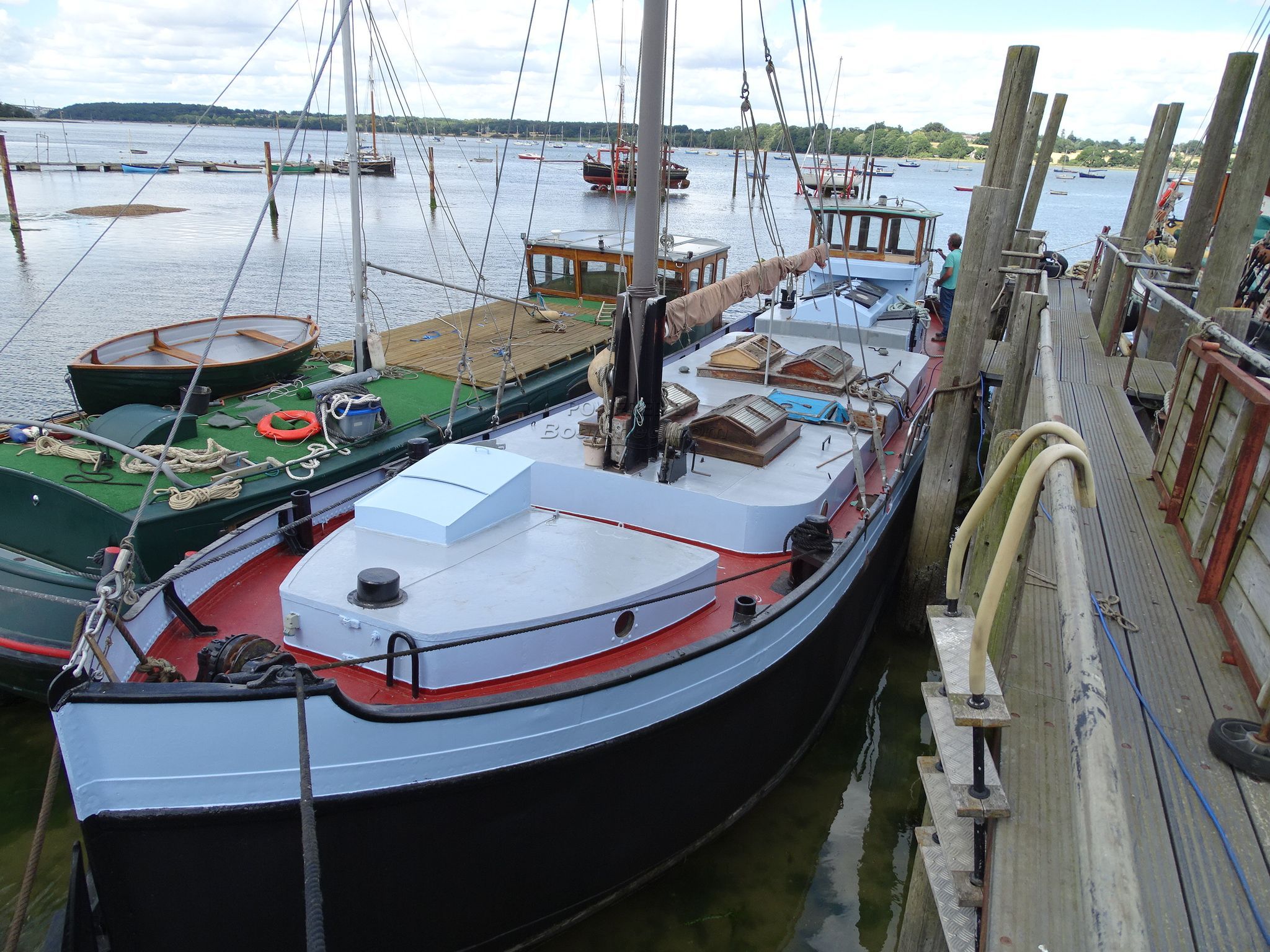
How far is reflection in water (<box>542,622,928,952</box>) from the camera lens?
6.43 m

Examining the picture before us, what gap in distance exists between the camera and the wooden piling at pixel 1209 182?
9438mm

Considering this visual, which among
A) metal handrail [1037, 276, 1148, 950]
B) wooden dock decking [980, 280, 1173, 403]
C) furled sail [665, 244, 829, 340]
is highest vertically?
furled sail [665, 244, 829, 340]

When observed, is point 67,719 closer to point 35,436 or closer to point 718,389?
point 35,436

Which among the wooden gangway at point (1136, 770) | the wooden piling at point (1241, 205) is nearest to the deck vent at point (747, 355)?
the wooden piling at point (1241, 205)

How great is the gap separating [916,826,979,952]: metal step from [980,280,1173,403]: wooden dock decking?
622cm

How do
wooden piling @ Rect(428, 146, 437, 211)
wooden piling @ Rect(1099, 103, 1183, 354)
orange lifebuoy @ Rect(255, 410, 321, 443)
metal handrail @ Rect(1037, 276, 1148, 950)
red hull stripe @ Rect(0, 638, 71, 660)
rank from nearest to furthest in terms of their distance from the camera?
Result: metal handrail @ Rect(1037, 276, 1148, 950), red hull stripe @ Rect(0, 638, 71, 660), orange lifebuoy @ Rect(255, 410, 321, 443), wooden piling @ Rect(1099, 103, 1183, 354), wooden piling @ Rect(428, 146, 437, 211)

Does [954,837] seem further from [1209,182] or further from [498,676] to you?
[1209,182]

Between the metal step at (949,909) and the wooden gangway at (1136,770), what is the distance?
0.02m

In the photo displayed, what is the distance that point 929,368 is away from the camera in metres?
13.9

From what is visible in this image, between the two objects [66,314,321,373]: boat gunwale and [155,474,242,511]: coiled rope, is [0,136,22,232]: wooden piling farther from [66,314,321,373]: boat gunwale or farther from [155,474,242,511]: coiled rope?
[155,474,242,511]: coiled rope

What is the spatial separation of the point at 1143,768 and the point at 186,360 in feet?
41.8

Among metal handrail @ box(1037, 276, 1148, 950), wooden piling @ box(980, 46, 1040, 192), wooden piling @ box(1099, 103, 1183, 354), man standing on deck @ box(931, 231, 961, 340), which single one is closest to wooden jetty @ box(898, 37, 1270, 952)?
metal handrail @ box(1037, 276, 1148, 950)

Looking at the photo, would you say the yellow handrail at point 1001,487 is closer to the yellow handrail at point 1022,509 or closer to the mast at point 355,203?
the yellow handrail at point 1022,509

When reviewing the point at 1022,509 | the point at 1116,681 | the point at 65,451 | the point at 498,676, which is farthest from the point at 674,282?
the point at 1022,509
